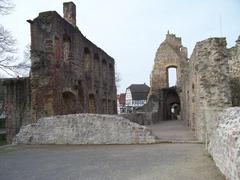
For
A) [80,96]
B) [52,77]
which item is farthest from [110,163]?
[80,96]

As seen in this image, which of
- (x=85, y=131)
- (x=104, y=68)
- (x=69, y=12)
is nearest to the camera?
(x=85, y=131)

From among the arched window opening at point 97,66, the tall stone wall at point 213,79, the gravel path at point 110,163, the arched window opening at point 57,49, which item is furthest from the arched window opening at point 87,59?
the tall stone wall at point 213,79

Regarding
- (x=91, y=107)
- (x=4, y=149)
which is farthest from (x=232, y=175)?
(x=91, y=107)

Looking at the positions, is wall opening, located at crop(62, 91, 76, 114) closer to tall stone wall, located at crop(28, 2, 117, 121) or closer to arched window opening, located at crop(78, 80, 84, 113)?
tall stone wall, located at crop(28, 2, 117, 121)

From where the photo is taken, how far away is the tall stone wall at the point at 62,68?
13805 mm

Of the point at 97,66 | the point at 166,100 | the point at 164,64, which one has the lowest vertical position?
the point at 166,100

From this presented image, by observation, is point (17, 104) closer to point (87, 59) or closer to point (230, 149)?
point (87, 59)

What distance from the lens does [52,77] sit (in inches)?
545

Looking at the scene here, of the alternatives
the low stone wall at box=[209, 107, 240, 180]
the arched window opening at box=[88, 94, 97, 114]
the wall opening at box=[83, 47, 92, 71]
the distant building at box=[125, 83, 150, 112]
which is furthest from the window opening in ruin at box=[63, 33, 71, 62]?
the distant building at box=[125, 83, 150, 112]

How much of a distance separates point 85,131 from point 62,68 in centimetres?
410

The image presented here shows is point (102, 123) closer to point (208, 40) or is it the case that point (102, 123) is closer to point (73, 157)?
point (73, 157)

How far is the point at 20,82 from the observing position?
15.0m

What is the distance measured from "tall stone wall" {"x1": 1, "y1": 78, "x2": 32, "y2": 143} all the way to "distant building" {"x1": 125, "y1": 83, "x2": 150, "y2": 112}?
43.0 m

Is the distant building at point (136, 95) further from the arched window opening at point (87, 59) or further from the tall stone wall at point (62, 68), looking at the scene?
the arched window opening at point (87, 59)
